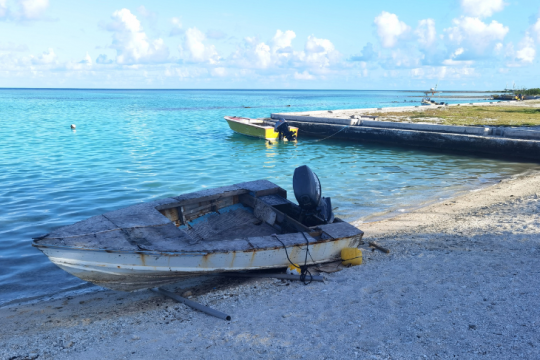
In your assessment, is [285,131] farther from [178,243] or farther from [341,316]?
[341,316]

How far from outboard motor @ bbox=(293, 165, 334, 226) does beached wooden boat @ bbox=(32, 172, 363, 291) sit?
79 millimetres

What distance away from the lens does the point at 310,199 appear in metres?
7.52

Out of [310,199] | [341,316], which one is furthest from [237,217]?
[341,316]

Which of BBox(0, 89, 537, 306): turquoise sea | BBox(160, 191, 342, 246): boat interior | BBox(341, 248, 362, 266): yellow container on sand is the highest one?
BBox(160, 191, 342, 246): boat interior

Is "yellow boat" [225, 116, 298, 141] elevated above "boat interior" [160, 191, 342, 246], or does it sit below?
above

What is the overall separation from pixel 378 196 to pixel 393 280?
7.04m

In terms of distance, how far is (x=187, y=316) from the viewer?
5.44 m

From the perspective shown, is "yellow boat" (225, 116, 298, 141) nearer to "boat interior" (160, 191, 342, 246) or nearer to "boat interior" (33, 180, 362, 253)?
"boat interior" (33, 180, 362, 253)

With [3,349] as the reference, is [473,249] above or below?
above

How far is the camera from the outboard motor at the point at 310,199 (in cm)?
752

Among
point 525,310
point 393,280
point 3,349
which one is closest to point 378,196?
point 393,280

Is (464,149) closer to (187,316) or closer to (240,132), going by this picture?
(240,132)

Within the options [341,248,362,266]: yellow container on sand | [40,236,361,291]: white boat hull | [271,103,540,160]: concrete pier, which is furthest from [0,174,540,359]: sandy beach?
[271,103,540,160]: concrete pier

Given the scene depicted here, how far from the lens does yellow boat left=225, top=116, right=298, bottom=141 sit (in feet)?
84.3
